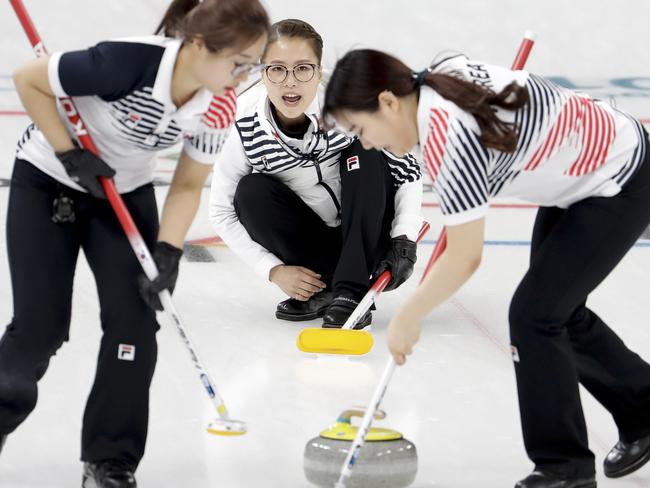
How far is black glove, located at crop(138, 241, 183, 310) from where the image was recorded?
246 cm

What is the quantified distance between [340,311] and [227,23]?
1340mm

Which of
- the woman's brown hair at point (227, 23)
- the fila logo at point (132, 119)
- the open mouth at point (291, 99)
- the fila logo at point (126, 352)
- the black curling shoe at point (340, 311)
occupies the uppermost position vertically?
the woman's brown hair at point (227, 23)

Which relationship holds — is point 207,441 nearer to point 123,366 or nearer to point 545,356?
point 123,366

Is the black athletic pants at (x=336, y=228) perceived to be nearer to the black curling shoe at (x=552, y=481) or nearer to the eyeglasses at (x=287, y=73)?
the eyeglasses at (x=287, y=73)

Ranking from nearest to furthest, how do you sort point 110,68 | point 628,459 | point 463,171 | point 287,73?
point 463,171 → point 110,68 → point 628,459 → point 287,73

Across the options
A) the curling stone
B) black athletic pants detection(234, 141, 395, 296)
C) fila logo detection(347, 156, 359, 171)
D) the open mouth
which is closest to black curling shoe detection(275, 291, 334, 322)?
black athletic pants detection(234, 141, 395, 296)

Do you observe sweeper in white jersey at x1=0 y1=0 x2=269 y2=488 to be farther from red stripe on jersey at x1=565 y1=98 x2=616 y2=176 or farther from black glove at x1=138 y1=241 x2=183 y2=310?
red stripe on jersey at x1=565 y1=98 x2=616 y2=176

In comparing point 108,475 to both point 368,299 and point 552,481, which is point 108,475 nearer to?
point 552,481

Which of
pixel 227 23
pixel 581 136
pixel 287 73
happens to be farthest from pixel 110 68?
pixel 287 73

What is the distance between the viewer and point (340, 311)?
3498 mm

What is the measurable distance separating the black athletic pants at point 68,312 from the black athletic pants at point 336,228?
1084mm

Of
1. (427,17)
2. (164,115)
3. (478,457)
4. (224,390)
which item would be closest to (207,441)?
(224,390)

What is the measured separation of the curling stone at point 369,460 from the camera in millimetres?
2516

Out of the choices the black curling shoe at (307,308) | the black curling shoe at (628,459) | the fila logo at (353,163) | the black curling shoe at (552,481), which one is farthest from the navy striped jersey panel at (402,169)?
the black curling shoe at (552,481)
